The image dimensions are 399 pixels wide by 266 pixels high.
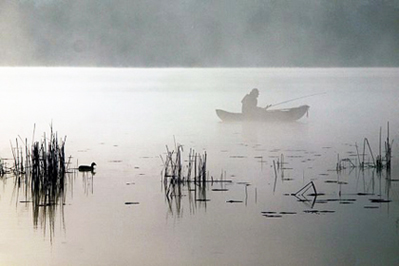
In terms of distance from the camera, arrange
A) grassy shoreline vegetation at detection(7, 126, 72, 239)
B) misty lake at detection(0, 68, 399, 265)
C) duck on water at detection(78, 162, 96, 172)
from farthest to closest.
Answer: duck on water at detection(78, 162, 96, 172) → grassy shoreline vegetation at detection(7, 126, 72, 239) → misty lake at detection(0, 68, 399, 265)

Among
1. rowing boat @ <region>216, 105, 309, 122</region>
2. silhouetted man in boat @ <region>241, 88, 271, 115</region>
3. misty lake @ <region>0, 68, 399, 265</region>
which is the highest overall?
silhouetted man in boat @ <region>241, 88, 271, 115</region>

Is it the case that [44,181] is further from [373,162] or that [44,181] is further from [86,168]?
[373,162]

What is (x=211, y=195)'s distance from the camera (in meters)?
7.51

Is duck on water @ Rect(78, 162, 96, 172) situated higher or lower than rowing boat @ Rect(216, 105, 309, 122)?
lower

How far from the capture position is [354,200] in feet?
23.8

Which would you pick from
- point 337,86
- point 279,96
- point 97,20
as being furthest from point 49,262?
point 337,86

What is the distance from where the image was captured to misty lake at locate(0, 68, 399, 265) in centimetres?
589

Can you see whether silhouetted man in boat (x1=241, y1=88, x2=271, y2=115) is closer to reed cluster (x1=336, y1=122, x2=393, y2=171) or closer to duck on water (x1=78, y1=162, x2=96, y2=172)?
reed cluster (x1=336, y1=122, x2=393, y2=171)

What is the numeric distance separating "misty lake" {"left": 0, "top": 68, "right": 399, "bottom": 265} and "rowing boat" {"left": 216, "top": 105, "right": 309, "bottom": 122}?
0.15m

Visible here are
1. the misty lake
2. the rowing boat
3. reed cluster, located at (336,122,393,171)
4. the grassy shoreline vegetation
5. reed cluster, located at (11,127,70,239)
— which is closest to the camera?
the misty lake

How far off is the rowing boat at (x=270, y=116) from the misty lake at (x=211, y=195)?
150 millimetres

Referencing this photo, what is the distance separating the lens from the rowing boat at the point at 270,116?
14.0 metres

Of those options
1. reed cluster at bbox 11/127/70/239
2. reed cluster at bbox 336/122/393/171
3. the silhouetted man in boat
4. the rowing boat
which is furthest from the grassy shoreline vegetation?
the silhouetted man in boat

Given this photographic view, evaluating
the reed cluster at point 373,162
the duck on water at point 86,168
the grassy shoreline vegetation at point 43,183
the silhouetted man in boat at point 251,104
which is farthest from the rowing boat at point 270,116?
the grassy shoreline vegetation at point 43,183
